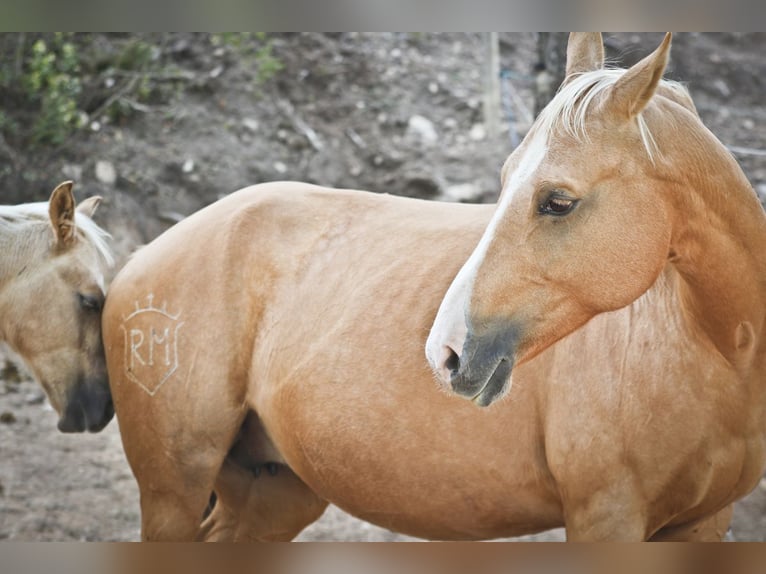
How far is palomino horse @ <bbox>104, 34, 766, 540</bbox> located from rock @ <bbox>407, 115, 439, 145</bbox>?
165 cm

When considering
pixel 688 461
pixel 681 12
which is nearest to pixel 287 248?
pixel 688 461

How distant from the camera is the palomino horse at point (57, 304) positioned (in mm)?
2764

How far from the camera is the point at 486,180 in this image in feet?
14.1

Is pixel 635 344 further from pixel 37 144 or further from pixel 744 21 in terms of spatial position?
pixel 37 144

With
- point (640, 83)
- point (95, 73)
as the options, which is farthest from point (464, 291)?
point (95, 73)

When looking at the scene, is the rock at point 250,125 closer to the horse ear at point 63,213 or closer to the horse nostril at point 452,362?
the horse ear at point 63,213

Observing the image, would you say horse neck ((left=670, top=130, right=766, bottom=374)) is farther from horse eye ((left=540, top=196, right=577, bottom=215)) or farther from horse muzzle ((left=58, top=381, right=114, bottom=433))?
horse muzzle ((left=58, top=381, right=114, bottom=433))

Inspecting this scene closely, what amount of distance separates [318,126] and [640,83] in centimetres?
275

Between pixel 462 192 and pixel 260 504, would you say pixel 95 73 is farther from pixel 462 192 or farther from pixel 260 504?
pixel 260 504

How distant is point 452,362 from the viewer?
6.38 ft

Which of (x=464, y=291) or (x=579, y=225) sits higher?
(x=579, y=225)

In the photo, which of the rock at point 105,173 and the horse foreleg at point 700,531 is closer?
the horse foreleg at point 700,531

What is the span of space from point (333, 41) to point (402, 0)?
158 centimetres

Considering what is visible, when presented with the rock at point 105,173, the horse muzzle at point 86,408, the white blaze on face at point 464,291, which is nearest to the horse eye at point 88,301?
the horse muzzle at point 86,408
